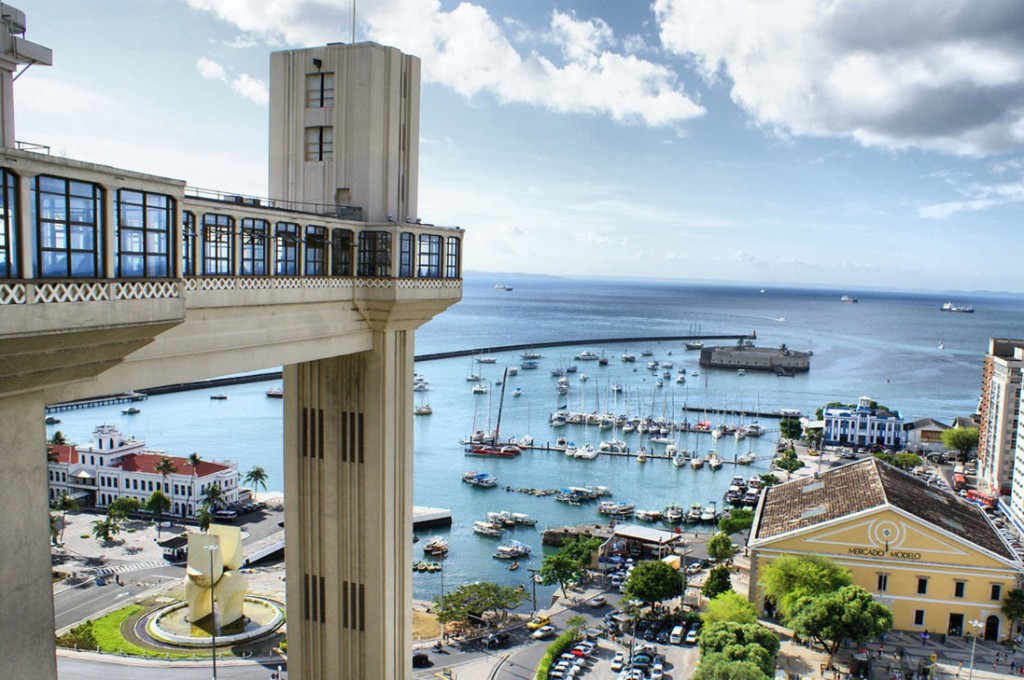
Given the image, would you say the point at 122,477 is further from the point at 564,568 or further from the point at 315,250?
the point at 315,250

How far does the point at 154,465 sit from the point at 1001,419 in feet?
199

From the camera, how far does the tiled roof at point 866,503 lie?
3288cm

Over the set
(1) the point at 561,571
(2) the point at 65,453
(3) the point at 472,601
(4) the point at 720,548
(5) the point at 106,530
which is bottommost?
(5) the point at 106,530

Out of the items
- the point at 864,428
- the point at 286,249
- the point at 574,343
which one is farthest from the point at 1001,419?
the point at 574,343

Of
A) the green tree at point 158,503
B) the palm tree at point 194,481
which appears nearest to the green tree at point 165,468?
the palm tree at point 194,481

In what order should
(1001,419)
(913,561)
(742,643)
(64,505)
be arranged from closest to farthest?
(742,643) → (913,561) → (64,505) → (1001,419)

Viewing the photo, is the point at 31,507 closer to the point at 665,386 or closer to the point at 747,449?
the point at 747,449

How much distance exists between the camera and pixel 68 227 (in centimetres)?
724

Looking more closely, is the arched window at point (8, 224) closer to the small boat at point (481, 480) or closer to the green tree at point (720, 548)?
the green tree at point (720, 548)

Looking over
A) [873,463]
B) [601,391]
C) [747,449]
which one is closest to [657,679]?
[873,463]

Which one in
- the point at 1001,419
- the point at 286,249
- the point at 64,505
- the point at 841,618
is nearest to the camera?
the point at 286,249

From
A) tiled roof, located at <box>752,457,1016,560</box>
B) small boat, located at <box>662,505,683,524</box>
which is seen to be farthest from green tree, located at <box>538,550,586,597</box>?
small boat, located at <box>662,505,683,524</box>

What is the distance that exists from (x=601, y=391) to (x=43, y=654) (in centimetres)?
9715

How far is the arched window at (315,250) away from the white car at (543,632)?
23.9m
